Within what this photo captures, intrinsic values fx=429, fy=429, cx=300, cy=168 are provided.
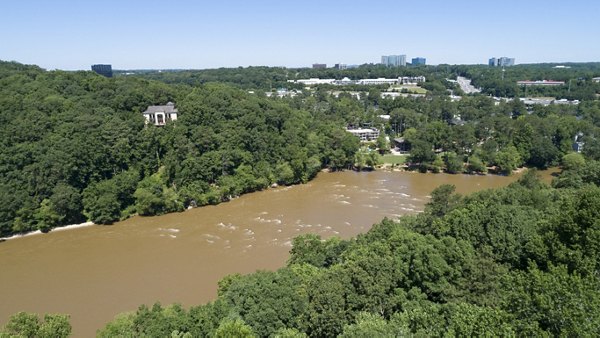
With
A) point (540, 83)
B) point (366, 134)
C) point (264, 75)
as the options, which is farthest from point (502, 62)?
point (366, 134)

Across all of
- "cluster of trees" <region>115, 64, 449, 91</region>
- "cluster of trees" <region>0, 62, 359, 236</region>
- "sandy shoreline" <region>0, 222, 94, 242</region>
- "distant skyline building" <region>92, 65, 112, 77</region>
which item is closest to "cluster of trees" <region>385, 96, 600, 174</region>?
→ "cluster of trees" <region>0, 62, 359, 236</region>

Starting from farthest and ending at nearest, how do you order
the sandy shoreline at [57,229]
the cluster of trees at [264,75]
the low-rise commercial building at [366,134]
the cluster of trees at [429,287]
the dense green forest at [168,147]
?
the cluster of trees at [264,75]
the low-rise commercial building at [366,134]
the dense green forest at [168,147]
the sandy shoreline at [57,229]
the cluster of trees at [429,287]

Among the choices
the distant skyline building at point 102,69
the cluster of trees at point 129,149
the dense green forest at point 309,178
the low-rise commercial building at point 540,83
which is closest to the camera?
the dense green forest at point 309,178

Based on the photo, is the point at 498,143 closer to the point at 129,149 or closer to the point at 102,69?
the point at 129,149

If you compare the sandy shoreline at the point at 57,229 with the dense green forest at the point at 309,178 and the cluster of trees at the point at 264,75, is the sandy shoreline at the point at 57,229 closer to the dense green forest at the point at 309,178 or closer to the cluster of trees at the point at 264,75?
Result: the dense green forest at the point at 309,178

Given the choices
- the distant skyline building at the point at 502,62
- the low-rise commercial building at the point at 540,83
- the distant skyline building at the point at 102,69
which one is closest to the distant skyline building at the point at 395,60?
the distant skyline building at the point at 502,62
